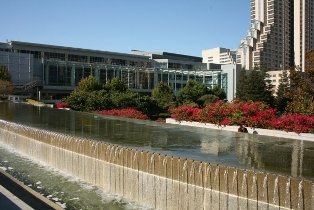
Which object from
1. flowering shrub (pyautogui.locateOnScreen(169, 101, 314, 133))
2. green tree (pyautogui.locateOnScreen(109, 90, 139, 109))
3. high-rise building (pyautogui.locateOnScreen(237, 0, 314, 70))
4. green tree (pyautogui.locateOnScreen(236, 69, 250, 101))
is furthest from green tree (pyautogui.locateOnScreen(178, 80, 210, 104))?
high-rise building (pyautogui.locateOnScreen(237, 0, 314, 70))

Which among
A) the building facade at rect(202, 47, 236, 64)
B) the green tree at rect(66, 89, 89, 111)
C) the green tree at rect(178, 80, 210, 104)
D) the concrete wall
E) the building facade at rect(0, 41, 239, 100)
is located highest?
the building facade at rect(202, 47, 236, 64)

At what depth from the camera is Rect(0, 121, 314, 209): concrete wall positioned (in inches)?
334

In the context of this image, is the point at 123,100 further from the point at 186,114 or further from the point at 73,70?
the point at 73,70

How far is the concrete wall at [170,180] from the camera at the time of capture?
849 cm

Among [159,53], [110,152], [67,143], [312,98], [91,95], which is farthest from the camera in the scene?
[159,53]

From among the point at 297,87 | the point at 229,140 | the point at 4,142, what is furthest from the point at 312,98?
the point at 4,142

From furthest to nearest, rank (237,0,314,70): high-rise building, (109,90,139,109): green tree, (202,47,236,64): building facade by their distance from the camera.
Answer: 1. (202,47,236,64): building facade
2. (237,0,314,70): high-rise building
3. (109,90,139,109): green tree

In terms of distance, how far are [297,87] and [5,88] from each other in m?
46.1

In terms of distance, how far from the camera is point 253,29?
13112cm

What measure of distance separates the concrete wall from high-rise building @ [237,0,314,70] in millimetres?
116700

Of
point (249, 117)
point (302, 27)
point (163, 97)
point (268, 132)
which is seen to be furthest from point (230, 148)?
point (302, 27)

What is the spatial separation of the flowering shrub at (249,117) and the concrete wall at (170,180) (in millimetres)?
11654

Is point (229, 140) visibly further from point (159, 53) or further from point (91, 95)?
point (159, 53)

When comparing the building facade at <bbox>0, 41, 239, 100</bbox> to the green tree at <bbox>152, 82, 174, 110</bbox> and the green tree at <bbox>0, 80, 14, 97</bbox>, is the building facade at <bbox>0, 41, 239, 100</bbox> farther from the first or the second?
the green tree at <bbox>152, 82, 174, 110</bbox>
